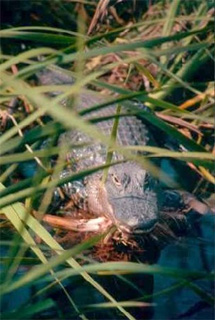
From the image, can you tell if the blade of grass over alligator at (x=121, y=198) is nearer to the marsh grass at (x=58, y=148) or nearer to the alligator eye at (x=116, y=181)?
the alligator eye at (x=116, y=181)

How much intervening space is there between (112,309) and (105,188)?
0.89 metres

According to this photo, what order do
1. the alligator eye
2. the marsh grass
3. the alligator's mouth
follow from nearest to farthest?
1. the marsh grass
2. the alligator's mouth
3. the alligator eye

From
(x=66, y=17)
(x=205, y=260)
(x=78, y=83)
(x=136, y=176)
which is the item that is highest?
(x=78, y=83)

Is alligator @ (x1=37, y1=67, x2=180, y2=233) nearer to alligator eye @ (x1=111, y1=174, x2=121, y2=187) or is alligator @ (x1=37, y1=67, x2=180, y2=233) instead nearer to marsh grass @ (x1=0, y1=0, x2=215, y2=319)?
alligator eye @ (x1=111, y1=174, x2=121, y2=187)

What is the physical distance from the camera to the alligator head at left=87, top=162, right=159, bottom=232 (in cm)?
258

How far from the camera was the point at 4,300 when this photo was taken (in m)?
2.13

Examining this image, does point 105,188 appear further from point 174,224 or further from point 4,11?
point 4,11

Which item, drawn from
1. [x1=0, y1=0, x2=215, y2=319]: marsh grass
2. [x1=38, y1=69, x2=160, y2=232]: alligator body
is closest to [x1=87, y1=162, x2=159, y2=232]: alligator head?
[x1=38, y1=69, x2=160, y2=232]: alligator body

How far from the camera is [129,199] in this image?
280cm

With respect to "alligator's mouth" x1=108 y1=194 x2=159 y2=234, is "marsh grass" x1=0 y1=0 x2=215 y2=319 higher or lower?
higher

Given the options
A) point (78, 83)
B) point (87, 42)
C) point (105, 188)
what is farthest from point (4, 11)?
point (78, 83)

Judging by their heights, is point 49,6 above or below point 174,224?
above

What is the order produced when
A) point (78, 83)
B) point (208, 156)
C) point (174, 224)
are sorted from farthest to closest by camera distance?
point (174, 224) → point (208, 156) → point (78, 83)

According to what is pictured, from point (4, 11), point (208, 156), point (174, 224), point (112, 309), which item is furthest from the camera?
point (4, 11)
